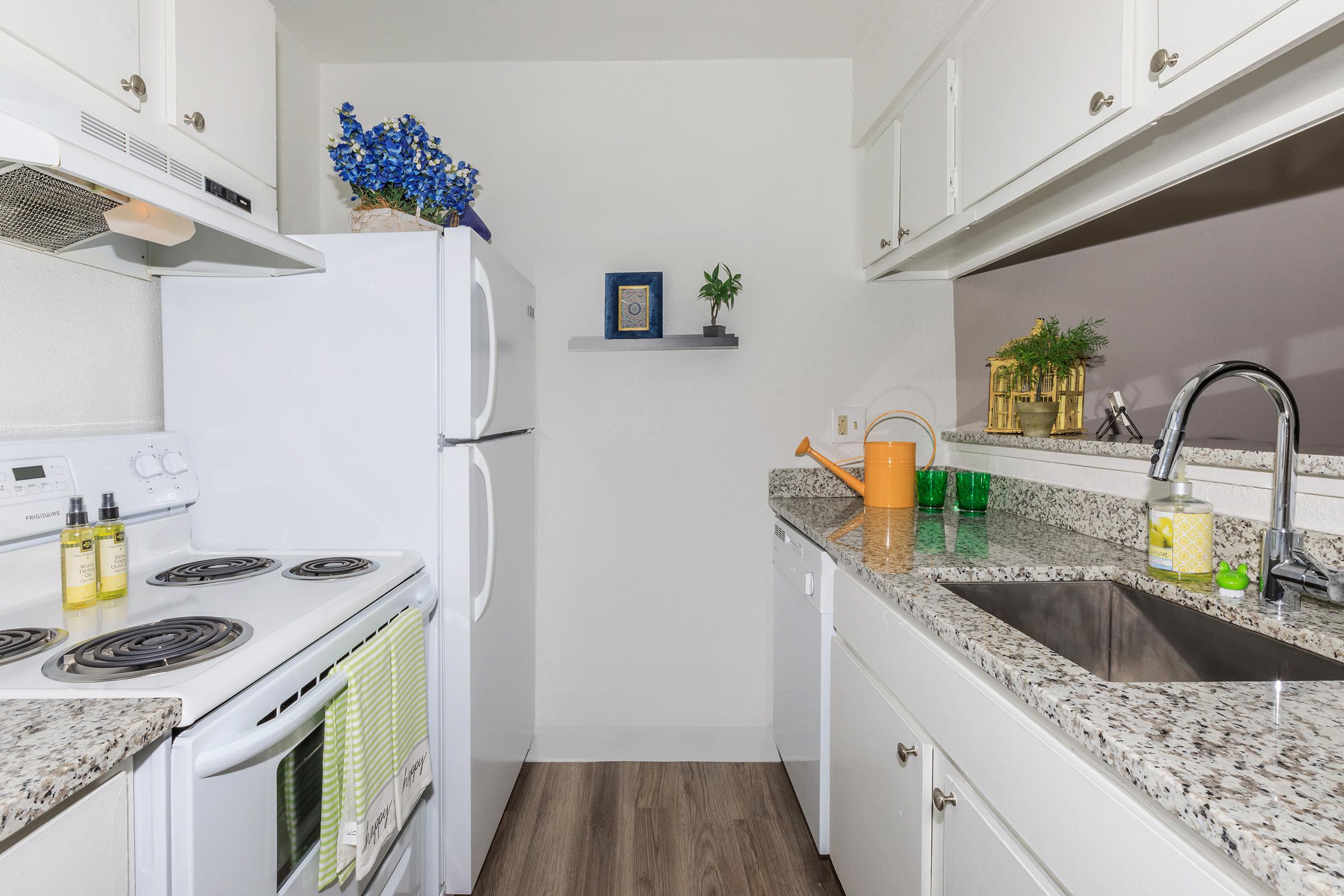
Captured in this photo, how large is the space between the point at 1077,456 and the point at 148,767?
199cm

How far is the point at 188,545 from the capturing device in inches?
64.3

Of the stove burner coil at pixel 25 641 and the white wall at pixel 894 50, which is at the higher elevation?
the white wall at pixel 894 50

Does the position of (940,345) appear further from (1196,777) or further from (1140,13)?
(1196,777)

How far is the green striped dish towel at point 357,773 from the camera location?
113cm

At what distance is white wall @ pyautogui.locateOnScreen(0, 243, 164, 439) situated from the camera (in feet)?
4.37

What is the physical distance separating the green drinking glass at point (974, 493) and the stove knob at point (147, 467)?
209 cm

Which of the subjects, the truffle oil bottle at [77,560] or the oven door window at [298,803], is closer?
the oven door window at [298,803]

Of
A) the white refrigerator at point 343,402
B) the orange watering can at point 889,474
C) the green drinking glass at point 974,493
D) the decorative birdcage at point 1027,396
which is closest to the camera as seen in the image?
the white refrigerator at point 343,402

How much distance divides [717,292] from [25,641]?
196 cm

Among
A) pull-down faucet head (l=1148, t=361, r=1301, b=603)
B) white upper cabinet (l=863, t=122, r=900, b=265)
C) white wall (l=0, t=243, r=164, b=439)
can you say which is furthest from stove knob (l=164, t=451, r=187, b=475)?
white upper cabinet (l=863, t=122, r=900, b=265)

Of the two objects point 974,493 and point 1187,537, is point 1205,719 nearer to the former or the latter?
point 1187,537

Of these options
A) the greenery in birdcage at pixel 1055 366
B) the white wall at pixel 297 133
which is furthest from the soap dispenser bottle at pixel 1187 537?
the white wall at pixel 297 133

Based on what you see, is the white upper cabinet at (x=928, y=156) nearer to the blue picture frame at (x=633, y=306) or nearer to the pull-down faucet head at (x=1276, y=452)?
the blue picture frame at (x=633, y=306)

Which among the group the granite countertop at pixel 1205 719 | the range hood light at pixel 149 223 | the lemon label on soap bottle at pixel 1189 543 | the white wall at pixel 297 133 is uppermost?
the white wall at pixel 297 133
